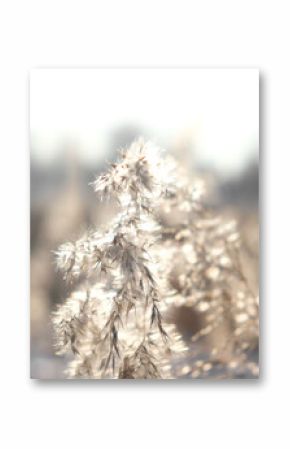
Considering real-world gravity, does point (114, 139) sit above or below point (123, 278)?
above

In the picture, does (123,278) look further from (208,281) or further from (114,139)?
(114,139)

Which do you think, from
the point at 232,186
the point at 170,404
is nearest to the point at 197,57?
the point at 232,186

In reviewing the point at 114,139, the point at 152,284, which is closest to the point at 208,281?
the point at 152,284

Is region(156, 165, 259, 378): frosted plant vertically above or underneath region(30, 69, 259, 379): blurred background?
underneath
